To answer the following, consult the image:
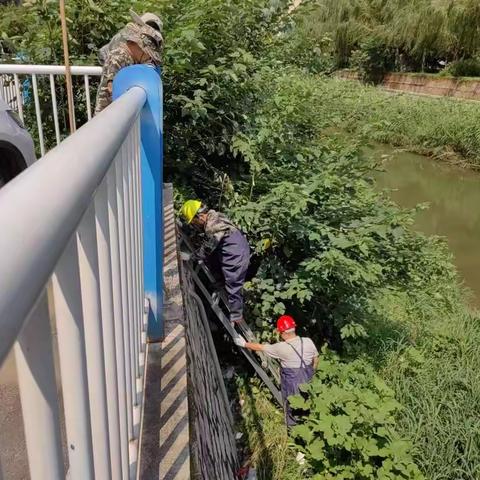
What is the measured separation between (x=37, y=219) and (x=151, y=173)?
4.99ft

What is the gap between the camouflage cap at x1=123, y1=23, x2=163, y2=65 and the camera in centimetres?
314

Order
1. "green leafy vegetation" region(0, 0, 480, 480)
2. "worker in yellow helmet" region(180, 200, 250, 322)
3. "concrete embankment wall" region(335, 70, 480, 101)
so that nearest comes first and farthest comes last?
1. "green leafy vegetation" region(0, 0, 480, 480)
2. "worker in yellow helmet" region(180, 200, 250, 322)
3. "concrete embankment wall" region(335, 70, 480, 101)

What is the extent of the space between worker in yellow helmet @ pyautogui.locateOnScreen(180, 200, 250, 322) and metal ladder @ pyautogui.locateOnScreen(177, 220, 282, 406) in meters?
0.12

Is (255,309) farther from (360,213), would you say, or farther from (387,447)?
(387,447)

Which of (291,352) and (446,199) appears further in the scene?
(446,199)

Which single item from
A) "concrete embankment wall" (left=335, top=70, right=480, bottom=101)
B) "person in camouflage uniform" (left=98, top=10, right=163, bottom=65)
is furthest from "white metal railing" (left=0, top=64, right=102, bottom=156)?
"concrete embankment wall" (left=335, top=70, right=480, bottom=101)

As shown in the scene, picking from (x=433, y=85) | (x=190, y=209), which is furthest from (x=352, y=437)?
(x=433, y=85)

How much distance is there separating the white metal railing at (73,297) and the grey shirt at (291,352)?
3.25 metres

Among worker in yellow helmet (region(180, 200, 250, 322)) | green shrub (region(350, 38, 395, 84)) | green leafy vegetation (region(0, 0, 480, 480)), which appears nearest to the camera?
green leafy vegetation (region(0, 0, 480, 480))

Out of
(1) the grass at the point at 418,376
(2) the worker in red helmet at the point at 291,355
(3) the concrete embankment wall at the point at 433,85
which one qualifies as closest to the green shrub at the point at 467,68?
(3) the concrete embankment wall at the point at 433,85

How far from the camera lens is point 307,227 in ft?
14.9

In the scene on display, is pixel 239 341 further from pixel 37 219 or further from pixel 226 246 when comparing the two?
pixel 37 219

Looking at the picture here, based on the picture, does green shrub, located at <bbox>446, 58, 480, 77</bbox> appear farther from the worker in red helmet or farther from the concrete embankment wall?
the worker in red helmet

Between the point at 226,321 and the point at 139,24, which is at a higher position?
the point at 139,24
